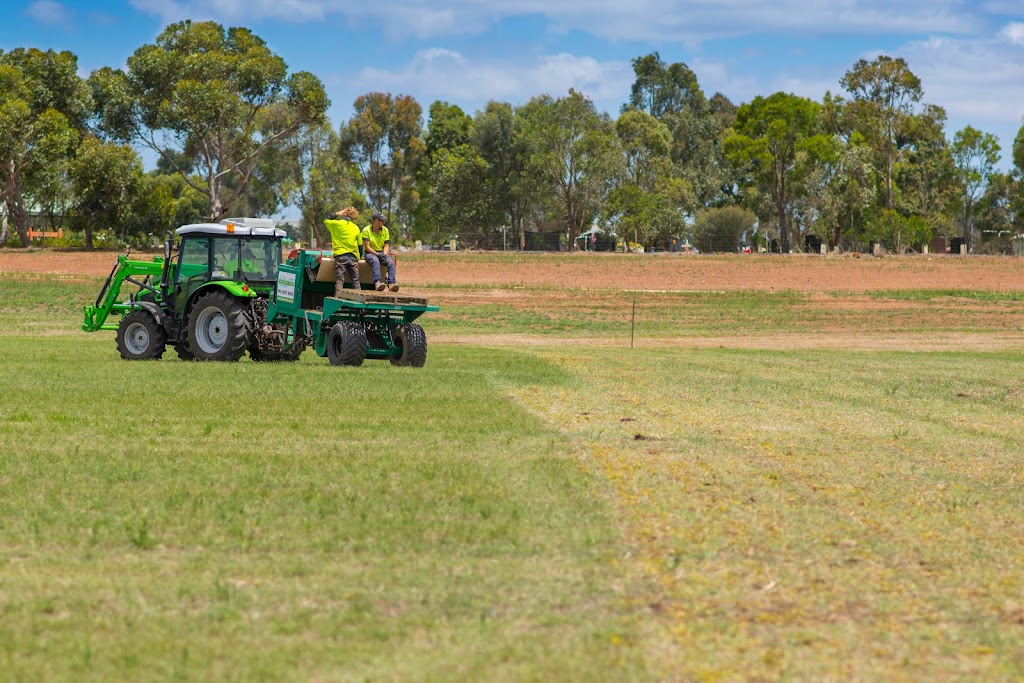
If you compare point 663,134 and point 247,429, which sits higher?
point 663,134

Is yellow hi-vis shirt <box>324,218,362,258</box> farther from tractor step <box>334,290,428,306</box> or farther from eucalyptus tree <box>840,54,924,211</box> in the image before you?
eucalyptus tree <box>840,54,924,211</box>

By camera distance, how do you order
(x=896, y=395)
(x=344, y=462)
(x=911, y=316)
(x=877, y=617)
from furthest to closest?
(x=911, y=316) → (x=896, y=395) → (x=344, y=462) → (x=877, y=617)

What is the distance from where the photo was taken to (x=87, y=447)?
12320mm

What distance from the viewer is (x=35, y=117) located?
240ft

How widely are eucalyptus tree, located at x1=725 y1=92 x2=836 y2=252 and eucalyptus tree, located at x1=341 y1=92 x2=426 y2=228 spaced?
1021 inches

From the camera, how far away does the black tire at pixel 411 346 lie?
22.9 metres

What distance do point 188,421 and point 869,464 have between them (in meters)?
6.93

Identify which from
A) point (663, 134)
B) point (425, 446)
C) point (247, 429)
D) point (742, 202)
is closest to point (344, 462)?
point (425, 446)

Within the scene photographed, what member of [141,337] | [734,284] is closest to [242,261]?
[141,337]

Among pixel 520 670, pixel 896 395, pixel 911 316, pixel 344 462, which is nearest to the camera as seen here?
pixel 520 670

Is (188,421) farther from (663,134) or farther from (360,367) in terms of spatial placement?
(663,134)

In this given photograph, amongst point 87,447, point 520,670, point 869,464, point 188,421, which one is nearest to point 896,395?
point 869,464

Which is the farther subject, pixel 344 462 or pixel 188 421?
pixel 188 421

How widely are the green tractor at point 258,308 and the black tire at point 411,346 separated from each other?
2 centimetres
